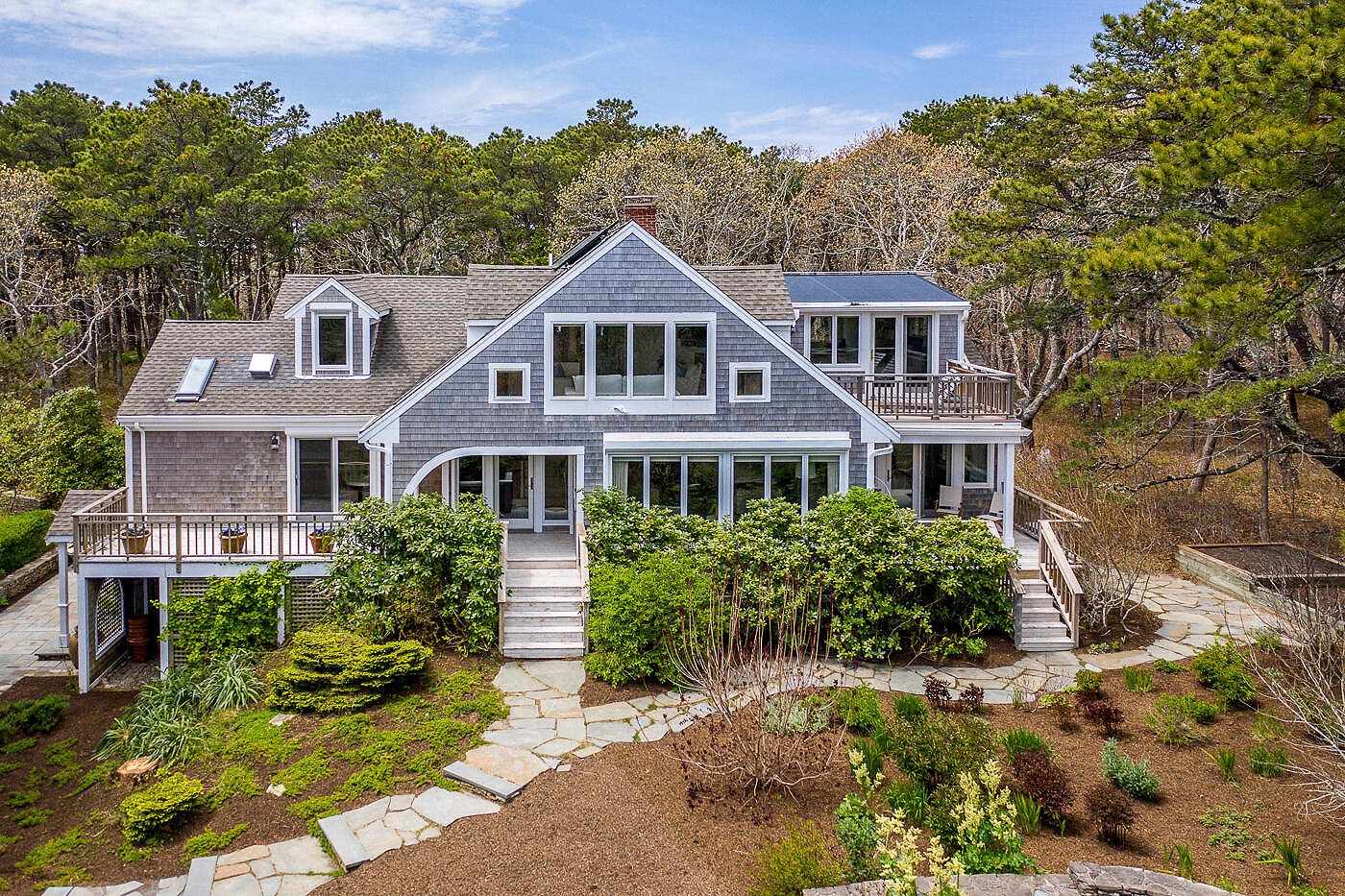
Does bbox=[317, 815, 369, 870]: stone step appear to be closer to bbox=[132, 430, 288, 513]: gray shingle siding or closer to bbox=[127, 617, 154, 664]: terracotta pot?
bbox=[127, 617, 154, 664]: terracotta pot

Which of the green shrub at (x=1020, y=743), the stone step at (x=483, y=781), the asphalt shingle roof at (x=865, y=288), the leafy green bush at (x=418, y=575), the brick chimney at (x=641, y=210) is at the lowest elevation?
the stone step at (x=483, y=781)

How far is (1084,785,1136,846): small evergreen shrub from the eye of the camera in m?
8.65

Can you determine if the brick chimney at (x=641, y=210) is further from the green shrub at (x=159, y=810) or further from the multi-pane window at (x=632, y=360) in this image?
the green shrub at (x=159, y=810)

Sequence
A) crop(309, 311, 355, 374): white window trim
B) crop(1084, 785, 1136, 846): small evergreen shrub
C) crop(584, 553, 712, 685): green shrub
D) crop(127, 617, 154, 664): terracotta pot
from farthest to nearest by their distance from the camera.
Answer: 1. crop(309, 311, 355, 374): white window trim
2. crop(127, 617, 154, 664): terracotta pot
3. crop(584, 553, 712, 685): green shrub
4. crop(1084, 785, 1136, 846): small evergreen shrub

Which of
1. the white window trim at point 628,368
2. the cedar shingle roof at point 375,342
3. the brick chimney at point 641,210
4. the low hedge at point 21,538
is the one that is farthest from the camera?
the low hedge at point 21,538

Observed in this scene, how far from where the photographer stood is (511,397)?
16578 mm

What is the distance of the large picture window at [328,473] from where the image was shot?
18.5m

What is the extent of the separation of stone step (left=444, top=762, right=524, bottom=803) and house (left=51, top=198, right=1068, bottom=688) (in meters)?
4.03

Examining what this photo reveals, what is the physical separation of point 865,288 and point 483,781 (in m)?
14.0

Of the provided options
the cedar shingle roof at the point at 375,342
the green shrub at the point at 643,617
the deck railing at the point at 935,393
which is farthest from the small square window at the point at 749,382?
the green shrub at the point at 643,617

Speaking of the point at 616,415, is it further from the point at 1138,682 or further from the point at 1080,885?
the point at 1080,885

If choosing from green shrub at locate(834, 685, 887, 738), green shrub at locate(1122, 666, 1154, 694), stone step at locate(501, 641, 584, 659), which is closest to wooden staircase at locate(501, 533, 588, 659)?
stone step at locate(501, 641, 584, 659)

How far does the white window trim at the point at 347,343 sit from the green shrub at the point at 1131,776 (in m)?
16.0

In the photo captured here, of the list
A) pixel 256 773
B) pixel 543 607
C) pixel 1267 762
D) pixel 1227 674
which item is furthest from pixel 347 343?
pixel 1267 762
